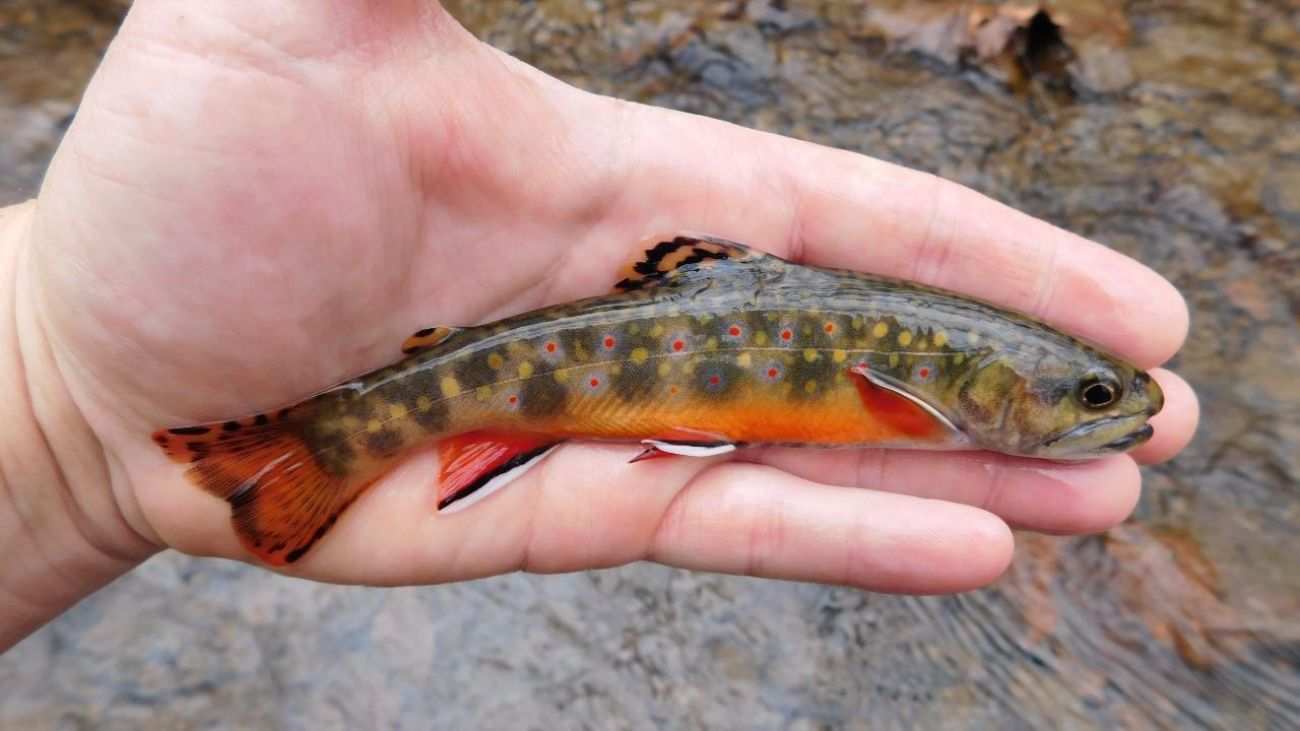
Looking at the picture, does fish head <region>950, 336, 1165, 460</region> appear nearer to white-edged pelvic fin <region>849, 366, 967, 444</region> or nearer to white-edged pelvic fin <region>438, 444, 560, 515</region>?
white-edged pelvic fin <region>849, 366, 967, 444</region>

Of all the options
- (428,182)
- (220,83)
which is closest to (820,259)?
(428,182)

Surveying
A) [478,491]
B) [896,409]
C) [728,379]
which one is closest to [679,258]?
[728,379]

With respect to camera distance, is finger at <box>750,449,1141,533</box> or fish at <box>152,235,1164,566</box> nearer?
fish at <box>152,235,1164,566</box>

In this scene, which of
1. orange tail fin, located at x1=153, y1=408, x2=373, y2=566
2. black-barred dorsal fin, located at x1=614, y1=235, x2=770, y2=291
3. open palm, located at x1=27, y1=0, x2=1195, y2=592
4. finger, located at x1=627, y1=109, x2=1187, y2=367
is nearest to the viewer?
open palm, located at x1=27, y1=0, x2=1195, y2=592

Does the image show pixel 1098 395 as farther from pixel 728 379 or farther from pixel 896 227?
pixel 728 379

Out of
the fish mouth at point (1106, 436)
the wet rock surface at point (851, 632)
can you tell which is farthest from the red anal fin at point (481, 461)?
the fish mouth at point (1106, 436)

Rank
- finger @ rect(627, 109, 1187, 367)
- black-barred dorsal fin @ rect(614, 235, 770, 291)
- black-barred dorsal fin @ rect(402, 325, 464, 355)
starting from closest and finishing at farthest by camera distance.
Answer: black-barred dorsal fin @ rect(402, 325, 464, 355) → black-barred dorsal fin @ rect(614, 235, 770, 291) → finger @ rect(627, 109, 1187, 367)

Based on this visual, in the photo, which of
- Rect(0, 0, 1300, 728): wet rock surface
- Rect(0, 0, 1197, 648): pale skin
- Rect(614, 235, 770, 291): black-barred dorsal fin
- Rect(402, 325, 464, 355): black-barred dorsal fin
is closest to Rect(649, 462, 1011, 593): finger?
Rect(0, 0, 1197, 648): pale skin
